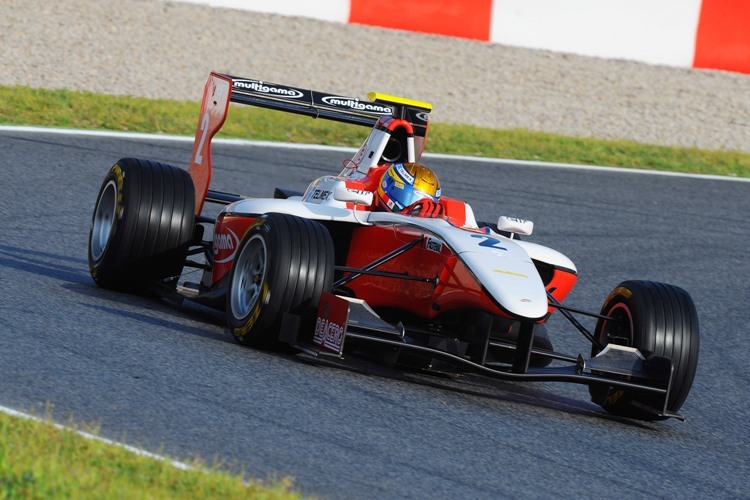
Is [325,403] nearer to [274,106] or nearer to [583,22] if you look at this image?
[274,106]

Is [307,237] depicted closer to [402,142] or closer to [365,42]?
[402,142]

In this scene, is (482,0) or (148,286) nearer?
(148,286)

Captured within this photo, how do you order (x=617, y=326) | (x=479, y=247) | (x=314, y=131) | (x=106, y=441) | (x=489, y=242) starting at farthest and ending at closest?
(x=314, y=131)
(x=617, y=326)
(x=489, y=242)
(x=479, y=247)
(x=106, y=441)

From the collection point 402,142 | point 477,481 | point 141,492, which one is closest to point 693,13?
point 402,142

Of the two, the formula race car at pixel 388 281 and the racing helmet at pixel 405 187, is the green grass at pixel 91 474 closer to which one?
the formula race car at pixel 388 281

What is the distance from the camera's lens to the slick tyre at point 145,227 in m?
7.27

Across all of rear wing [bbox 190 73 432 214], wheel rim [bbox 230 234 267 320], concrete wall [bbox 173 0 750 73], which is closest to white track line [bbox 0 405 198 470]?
wheel rim [bbox 230 234 267 320]

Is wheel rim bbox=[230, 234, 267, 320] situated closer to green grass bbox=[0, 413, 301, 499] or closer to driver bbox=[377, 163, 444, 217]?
driver bbox=[377, 163, 444, 217]

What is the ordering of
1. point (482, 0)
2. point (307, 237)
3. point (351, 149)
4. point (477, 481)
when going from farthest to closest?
point (482, 0)
point (351, 149)
point (307, 237)
point (477, 481)

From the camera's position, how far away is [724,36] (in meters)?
17.4

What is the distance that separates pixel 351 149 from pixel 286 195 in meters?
5.32

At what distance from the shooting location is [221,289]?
709cm

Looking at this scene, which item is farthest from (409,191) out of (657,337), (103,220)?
(103,220)

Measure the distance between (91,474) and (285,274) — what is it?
7.46ft
